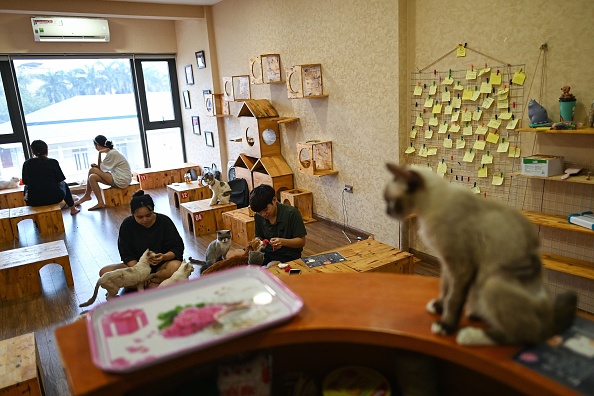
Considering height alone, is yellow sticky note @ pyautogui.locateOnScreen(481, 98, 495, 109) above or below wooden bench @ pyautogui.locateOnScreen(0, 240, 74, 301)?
above

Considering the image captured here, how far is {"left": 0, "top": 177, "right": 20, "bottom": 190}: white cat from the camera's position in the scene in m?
6.91

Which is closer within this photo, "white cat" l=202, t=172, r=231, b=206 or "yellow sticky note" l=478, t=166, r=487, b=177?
"yellow sticky note" l=478, t=166, r=487, b=177

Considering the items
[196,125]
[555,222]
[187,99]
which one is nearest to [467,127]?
[555,222]

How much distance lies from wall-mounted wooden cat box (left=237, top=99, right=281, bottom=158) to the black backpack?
0.46 meters

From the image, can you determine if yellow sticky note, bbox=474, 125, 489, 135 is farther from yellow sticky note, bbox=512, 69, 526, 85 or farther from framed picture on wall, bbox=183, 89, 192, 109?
framed picture on wall, bbox=183, 89, 192, 109

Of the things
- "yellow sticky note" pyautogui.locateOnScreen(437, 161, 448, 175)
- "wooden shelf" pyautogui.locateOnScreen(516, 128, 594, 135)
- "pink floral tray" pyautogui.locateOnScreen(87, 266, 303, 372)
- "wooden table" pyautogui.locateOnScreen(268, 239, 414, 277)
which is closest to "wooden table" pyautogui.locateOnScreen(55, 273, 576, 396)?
"pink floral tray" pyautogui.locateOnScreen(87, 266, 303, 372)

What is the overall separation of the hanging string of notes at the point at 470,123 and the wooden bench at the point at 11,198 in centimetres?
624

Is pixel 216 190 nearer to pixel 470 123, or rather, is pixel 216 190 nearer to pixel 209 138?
pixel 209 138

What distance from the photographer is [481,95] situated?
11.0 feet

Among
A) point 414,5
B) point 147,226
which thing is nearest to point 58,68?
point 147,226

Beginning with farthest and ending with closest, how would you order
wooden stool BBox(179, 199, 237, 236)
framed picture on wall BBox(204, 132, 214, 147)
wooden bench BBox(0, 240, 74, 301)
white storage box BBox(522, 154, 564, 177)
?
framed picture on wall BBox(204, 132, 214, 147) < wooden stool BBox(179, 199, 237, 236) < wooden bench BBox(0, 240, 74, 301) < white storage box BBox(522, 154, 564, 177)

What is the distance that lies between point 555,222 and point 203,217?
151 inches

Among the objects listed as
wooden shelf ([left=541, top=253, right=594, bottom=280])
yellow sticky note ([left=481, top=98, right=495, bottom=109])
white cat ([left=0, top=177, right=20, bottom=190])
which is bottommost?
wooden shelf ([left=541, top=253, right=594, bottom=280])

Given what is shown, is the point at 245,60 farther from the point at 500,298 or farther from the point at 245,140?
the point at 500,298
